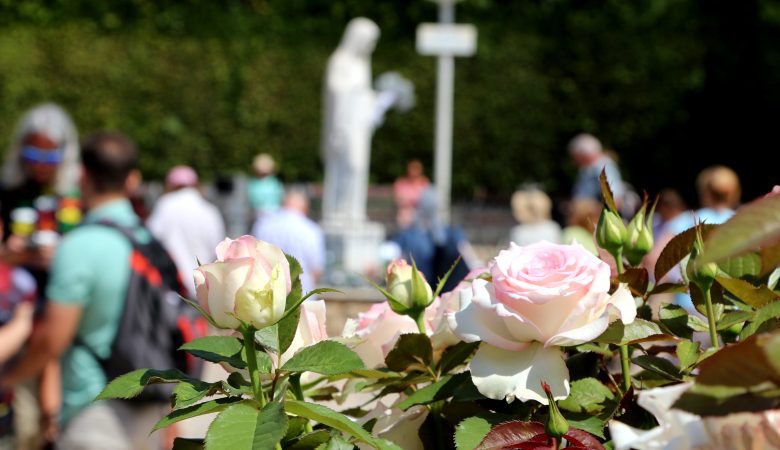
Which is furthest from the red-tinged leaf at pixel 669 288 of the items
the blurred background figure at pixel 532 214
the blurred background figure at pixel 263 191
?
the blurred background figure at pixel 263 191

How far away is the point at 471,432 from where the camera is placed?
0.71 metres

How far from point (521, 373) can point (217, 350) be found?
225mm

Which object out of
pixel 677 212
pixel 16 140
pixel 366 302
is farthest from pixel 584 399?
pixel 677 212

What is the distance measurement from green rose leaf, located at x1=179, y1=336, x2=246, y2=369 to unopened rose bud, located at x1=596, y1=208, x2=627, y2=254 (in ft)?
0.99

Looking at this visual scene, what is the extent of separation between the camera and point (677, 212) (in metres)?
7.32

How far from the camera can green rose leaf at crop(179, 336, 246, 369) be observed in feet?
2.50

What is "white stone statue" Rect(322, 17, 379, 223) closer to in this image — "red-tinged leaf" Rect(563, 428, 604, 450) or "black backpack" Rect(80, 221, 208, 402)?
"black backpack" Rect(80, 221, 208, 402)

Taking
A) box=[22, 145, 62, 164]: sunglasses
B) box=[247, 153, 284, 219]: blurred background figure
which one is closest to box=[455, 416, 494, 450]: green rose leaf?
box=[22, 145, 62, 164]: sunglasses

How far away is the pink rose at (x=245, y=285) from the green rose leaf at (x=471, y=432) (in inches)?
5.9

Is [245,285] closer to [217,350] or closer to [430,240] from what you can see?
[217,350]

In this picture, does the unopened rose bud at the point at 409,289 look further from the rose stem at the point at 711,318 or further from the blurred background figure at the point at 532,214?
the blurred background figure at the point at 532,214

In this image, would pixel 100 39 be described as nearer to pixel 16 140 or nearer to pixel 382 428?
pixel 16 140

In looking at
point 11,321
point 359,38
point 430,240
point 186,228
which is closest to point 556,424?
point 11,321

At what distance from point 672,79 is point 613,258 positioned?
14529 mm
